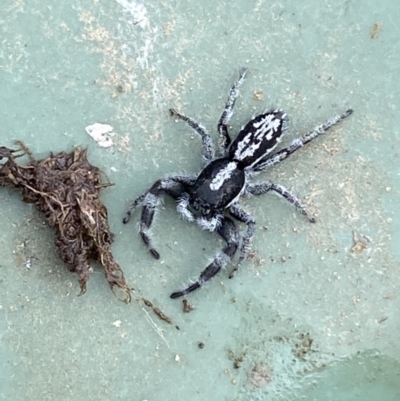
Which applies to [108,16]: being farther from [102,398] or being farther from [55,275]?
[102,398]

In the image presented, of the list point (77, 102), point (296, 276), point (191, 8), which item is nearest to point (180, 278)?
point (296, 276)

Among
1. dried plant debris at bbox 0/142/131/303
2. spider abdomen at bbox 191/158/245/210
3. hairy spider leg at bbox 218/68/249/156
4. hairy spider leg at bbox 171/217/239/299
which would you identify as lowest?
dried plant debris at bbox 0/142/131/303

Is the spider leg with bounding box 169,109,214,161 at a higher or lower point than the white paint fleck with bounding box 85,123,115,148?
higher

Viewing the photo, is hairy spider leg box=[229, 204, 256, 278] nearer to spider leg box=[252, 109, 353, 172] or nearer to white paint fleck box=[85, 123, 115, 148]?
spider leg box=[252, 109, 353, 172]

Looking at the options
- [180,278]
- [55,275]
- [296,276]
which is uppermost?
[296,276]

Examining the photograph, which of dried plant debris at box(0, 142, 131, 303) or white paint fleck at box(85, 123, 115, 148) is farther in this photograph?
white paint fleck at box(85, 123, 115, 148)

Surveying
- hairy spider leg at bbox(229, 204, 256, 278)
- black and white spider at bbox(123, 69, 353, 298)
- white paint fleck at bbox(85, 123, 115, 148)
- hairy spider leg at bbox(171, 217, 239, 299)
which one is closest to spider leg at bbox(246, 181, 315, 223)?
black and white spider at bbox(123, 69, 353, 298)

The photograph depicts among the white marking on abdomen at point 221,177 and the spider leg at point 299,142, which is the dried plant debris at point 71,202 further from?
the spider leg at point 299,142
